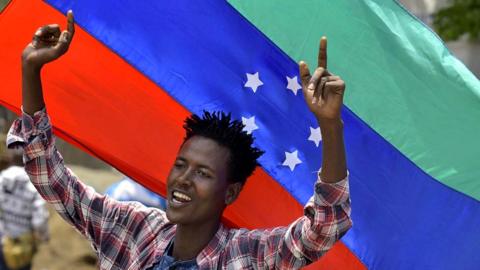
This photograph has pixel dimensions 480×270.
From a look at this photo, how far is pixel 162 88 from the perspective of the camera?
446 centimetres

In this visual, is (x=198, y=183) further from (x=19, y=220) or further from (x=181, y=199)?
(x=19, y=220)

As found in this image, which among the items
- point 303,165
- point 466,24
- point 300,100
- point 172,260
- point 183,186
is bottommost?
point 172,260

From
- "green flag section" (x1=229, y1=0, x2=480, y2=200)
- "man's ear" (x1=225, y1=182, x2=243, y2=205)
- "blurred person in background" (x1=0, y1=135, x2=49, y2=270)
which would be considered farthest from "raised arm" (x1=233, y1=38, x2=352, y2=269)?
"blurred person in background" (x1=0, y1=135, x2=49, y2=270)

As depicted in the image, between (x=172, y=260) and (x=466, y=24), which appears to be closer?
(x=172, y=260)

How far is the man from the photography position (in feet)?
11.4

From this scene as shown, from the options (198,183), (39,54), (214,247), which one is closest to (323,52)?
(198,183)

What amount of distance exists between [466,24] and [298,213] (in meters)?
9.00

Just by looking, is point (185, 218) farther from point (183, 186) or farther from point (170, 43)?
point (170, 43)

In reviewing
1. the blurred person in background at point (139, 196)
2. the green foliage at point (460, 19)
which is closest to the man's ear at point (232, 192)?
the blurred person in background at point (139, 196)

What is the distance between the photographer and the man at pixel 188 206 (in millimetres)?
3484

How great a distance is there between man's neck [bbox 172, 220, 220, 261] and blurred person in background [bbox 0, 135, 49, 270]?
11.7ft

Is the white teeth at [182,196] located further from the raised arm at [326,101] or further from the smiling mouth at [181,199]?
the raised arm at [326,101]

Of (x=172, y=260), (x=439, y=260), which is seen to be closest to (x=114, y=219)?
(x=172, y=260)

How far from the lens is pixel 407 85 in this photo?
4188 millimetres
